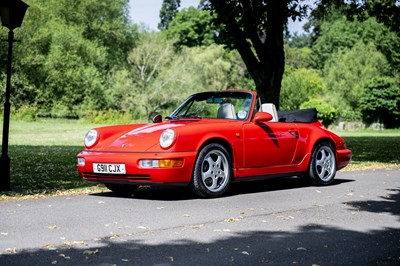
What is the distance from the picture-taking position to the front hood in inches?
326

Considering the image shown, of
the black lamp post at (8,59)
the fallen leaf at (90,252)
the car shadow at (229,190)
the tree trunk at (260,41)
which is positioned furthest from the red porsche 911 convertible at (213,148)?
the tree trunk at (260,41)

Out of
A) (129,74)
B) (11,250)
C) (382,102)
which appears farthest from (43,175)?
(129,74)

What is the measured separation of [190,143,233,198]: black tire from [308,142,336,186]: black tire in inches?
77.2

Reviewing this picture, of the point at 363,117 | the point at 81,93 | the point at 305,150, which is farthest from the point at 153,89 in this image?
the point at 305,150

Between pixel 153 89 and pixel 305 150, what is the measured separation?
48308 mm

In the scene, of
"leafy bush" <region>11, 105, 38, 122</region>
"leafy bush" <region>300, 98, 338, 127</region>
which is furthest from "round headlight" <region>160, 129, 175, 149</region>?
"leafy bush" <region>300, 98, 338, 127</region>

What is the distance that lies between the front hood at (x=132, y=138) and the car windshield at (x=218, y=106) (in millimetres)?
769

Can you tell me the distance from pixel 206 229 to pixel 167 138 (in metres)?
2.26

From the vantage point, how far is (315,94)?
202ft

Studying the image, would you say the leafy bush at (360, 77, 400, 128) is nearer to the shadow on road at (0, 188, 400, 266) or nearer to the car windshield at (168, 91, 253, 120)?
the car windshield at (168, 91, 253, 120)

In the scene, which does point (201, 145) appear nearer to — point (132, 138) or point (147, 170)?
point (147, 170)

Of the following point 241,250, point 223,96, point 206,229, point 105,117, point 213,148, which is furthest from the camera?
point 105,117

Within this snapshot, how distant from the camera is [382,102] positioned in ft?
166

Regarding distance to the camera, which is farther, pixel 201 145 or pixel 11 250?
pixel 201 145
